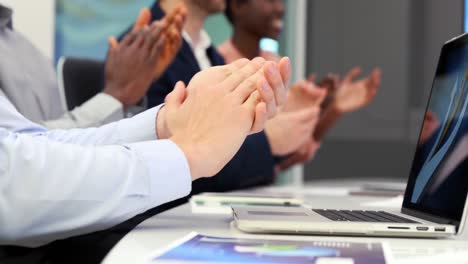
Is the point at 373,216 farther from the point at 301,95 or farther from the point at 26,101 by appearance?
the point at 301,95

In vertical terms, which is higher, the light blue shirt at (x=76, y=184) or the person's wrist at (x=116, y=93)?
the person's wrist at (x=116, y=93)

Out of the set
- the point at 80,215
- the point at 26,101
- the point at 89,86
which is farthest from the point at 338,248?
the point at 89,86

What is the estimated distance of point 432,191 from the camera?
647 millimetres

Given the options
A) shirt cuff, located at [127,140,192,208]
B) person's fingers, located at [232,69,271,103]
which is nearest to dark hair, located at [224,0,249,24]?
person's fingers, located at [232,69,271,103]

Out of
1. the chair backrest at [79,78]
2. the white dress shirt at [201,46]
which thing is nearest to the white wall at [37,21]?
the chair backrest at [79,78]

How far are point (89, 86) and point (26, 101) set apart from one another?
1.51 ft

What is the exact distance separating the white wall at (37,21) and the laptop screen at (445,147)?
1132mm

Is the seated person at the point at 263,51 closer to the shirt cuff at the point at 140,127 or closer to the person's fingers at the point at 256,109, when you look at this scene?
the shirt cuff at the point at 140,127

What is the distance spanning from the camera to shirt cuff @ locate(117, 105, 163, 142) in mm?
732

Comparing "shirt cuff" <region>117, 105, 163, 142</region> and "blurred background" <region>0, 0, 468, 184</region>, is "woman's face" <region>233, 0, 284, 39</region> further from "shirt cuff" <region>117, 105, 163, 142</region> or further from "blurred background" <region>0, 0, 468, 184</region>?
"shirt cuff" <region>117, 105, 163, 142</region>

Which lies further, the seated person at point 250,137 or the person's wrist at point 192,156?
the seated person at point 250,137

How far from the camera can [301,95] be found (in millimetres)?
1751

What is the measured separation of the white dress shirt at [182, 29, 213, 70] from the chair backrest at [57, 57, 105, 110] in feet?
0.67

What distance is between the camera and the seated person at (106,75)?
0.88 metres
